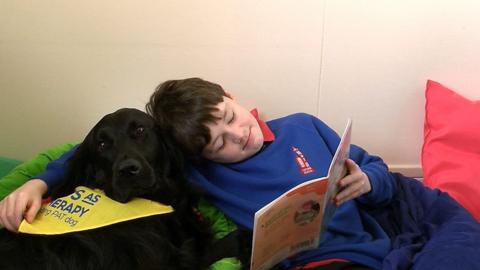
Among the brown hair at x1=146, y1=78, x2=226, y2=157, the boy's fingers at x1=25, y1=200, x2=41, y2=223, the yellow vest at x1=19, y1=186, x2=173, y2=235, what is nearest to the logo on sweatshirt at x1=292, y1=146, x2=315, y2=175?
the brown hair at x1=146, y1=78, x2=226, y2=157

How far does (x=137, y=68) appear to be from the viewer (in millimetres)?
1326

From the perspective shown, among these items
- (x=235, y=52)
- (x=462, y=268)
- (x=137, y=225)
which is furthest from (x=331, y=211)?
(x=235, y=52)

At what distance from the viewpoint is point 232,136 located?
3.45 ft

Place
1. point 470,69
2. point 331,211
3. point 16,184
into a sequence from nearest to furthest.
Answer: point 331,211 < point 16,184 < point 470,69

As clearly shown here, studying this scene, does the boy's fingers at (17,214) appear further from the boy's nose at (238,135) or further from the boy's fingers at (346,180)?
the boy's fingers at (346,180)

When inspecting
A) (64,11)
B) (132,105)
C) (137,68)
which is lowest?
(132,105)

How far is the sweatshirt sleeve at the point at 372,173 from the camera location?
107 cm

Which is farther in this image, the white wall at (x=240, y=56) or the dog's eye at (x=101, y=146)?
the white wall at (x=240, y=56)

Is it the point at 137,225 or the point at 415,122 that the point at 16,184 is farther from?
the point at 415,122

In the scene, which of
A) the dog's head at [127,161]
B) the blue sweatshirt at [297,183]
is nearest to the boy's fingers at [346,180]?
the blue sweatshirt at [297,183]

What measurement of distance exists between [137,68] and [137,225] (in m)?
0.57

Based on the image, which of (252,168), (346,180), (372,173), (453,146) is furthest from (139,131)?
(453,146)

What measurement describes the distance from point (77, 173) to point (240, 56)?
1.91 feet

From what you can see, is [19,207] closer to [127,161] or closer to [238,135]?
[127,161]
